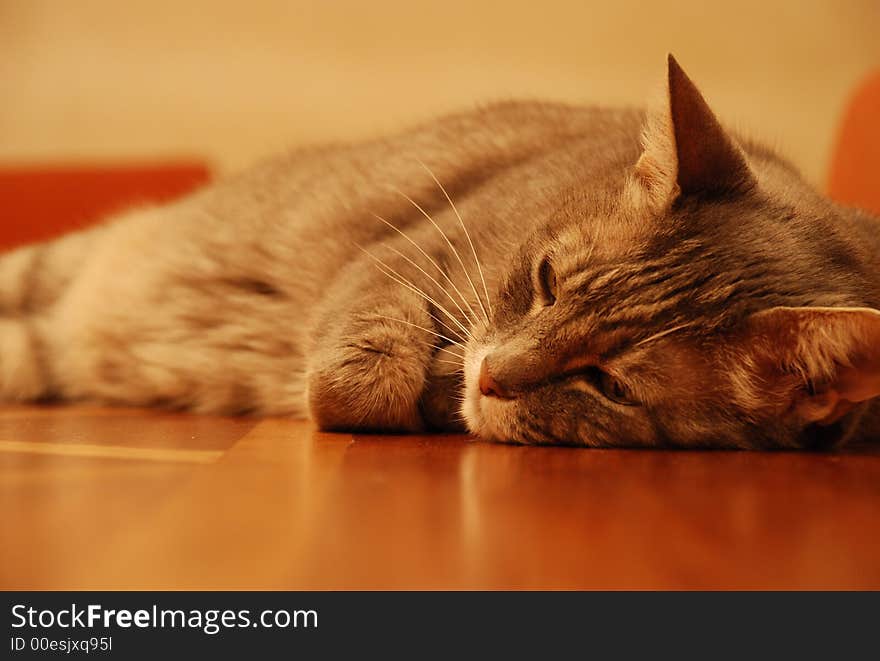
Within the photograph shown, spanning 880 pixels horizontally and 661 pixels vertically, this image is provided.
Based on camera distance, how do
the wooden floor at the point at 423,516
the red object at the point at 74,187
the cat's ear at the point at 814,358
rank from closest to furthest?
the wooden floor at the point at 423,516 → the cat's ear at the point at 814,358 → the red object at the point at 74,187

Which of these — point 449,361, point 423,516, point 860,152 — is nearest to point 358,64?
point 860,152

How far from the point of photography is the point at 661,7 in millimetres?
3375

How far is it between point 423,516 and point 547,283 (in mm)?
566

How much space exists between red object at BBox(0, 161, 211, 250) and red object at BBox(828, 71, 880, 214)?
230cm

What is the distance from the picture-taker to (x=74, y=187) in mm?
3354

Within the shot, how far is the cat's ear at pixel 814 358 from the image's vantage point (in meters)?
1.13

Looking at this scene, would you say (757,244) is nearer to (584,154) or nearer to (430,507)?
(584,154)

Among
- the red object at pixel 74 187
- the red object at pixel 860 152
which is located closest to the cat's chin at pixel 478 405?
the red object at pixel 860 152

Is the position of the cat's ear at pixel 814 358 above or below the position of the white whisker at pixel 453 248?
below

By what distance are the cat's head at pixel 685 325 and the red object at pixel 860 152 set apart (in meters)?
1.31

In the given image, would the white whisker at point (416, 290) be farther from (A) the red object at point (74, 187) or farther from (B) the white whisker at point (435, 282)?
(A) the red object at point (74, 187)

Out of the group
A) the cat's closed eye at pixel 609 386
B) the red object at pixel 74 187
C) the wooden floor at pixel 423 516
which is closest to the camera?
the wooden floor at pixel 423 516

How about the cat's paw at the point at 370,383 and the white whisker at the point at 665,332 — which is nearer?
the white whisker at the point at 665,332
